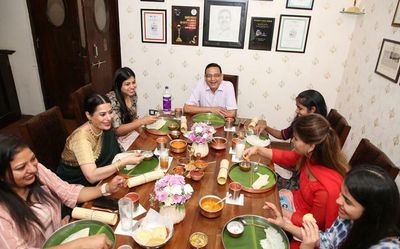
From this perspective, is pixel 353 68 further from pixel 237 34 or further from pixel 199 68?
pixel 199 68

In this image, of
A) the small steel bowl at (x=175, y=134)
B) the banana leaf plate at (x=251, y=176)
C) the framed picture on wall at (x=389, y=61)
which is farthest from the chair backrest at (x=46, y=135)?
the framed picture on wall at (x=389, y=61)

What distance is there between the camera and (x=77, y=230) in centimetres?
124

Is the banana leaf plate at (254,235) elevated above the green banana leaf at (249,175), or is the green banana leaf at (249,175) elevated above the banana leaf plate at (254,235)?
the green banana leaf at (249,175)

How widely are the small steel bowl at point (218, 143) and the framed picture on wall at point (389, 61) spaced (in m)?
1.45

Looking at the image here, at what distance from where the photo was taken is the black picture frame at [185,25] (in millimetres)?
3412

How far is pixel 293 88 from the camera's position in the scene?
356 centimetres

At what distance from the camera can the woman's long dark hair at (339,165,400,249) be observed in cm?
104

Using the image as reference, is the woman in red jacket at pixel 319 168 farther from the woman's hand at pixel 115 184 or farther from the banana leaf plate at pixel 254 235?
the woman's hand at pixel 115 184

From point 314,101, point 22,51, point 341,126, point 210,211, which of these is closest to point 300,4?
point 314,101

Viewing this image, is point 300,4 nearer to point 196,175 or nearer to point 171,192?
point 196,175

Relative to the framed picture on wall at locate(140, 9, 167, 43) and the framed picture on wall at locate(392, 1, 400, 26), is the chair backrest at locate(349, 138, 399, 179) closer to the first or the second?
the framed picture on wall at locate(392, 1, 400, 26)

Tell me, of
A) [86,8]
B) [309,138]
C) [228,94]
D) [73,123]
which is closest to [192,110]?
[228,94]

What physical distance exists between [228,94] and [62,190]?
1.92 meters

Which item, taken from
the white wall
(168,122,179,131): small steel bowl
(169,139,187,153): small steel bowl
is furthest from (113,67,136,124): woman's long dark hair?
the white wall
